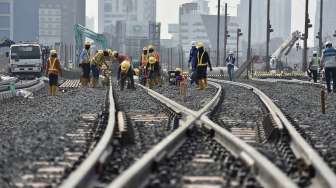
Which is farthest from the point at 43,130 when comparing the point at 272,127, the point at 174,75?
the point at 174,75

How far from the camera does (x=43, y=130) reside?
11.3m

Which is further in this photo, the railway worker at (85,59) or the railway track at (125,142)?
the railway worker at (85,59)

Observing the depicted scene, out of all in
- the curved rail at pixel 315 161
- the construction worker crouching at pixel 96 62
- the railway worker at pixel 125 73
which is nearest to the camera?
the curved rail at pixel 315 161

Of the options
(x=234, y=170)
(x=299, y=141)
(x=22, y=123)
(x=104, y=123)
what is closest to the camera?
(x=234, y=170)

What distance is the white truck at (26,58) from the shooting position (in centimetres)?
4822

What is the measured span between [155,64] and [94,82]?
112 inches

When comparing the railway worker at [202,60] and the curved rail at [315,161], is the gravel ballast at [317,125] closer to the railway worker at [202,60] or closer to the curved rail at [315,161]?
the curved rail at [315,161]

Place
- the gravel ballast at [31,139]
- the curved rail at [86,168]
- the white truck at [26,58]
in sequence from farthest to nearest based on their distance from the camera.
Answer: the white truck at [26,58] < the gravel ballast at [31,139] < the curved rail at [86,168]

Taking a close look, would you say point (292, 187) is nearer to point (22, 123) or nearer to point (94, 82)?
point (22, 123)

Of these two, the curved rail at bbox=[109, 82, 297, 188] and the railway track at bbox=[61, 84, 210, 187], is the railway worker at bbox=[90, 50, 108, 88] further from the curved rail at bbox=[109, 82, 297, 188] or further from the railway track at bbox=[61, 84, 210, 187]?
the curved rail at bbox=[109, 82, 297, 188]

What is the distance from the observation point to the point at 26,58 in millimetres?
48312

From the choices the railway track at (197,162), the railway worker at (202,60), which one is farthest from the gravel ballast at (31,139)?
the railway worker at (202,60)

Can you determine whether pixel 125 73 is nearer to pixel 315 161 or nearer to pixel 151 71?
pixel 151 71

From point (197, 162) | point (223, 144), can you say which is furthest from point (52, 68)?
point (197, 162)
